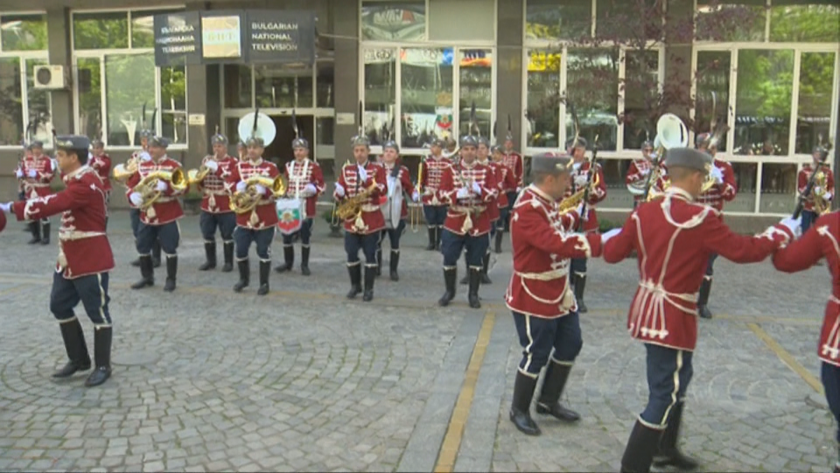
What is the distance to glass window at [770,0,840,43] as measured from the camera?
1530 centimetres

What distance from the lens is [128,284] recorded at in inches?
381

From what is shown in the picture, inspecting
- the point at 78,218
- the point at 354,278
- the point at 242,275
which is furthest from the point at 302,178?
the point at 78,218

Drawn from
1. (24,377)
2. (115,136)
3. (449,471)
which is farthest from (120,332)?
(115,136)

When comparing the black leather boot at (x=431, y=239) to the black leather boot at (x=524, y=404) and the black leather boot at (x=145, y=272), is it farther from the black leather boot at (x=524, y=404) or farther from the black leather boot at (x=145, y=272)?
the black leather boot at (x=524, y=404)

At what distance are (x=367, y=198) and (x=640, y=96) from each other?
8.12 m

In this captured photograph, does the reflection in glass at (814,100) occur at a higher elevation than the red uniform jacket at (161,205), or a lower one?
higher

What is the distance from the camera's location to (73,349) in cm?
607

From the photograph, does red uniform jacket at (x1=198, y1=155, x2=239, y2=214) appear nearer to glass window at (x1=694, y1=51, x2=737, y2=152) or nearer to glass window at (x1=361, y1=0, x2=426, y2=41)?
glass window at (x1=361, y1=0, x2=426, y2=41)

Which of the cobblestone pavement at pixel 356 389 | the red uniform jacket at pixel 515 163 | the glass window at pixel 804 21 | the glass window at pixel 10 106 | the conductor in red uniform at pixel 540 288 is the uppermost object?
the glass window at pixel 804 21

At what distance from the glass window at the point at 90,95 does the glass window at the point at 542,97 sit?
36.2ft


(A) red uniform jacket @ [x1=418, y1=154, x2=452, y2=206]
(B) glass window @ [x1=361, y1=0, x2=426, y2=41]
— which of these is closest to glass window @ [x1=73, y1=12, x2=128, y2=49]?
(B) glass window @ [x1=361, y1=0, x2=426, y2=41]

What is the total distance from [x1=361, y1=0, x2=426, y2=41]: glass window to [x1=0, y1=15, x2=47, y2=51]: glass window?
8.73 m

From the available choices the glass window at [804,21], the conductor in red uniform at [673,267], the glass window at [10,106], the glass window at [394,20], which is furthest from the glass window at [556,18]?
the glass window at [10,106]

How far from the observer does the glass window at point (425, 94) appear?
54.7 feet
